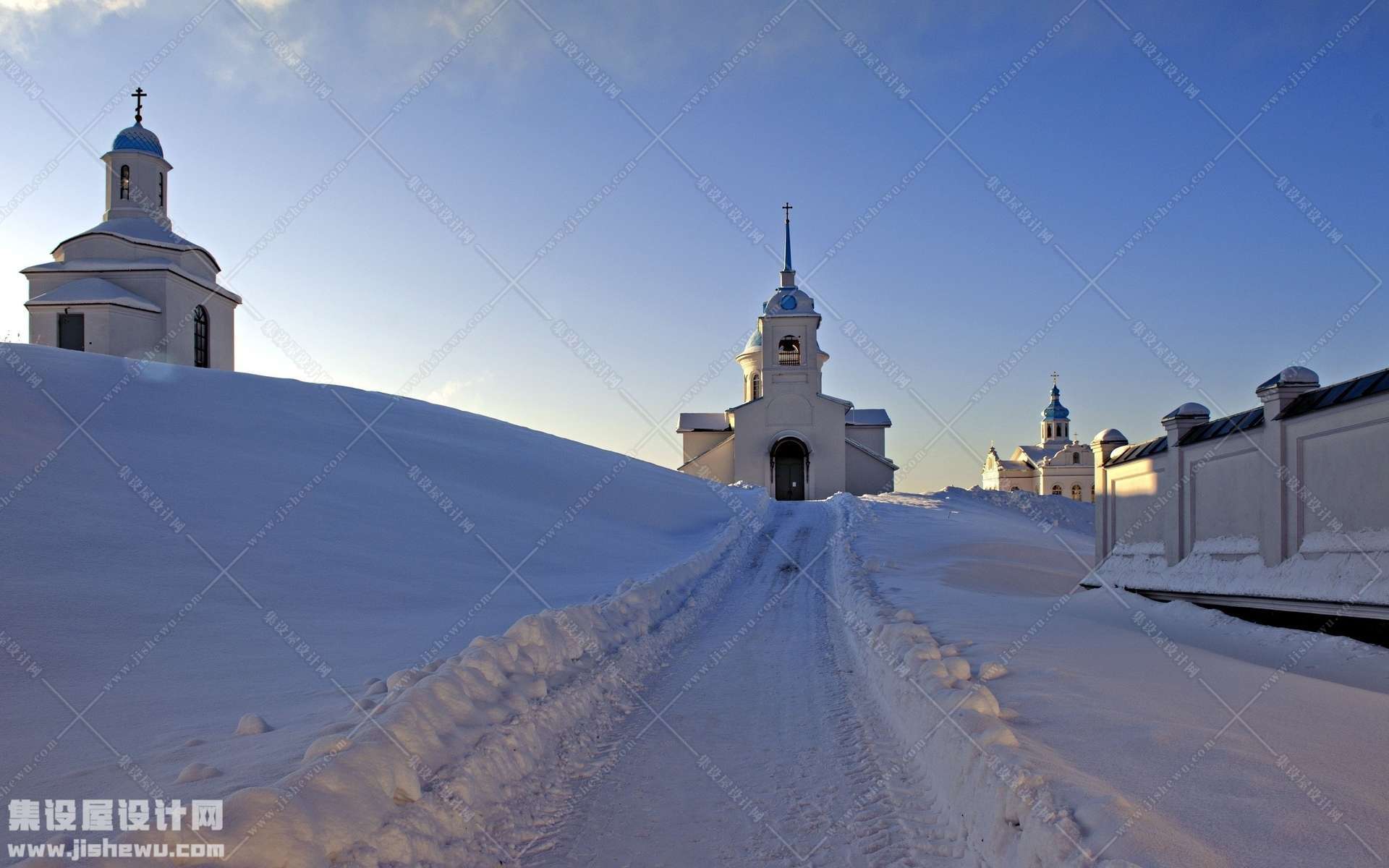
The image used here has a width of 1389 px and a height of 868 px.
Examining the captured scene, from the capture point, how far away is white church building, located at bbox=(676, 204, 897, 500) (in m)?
→ 41.8

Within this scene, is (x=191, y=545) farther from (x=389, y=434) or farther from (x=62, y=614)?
(x=389, y=434)

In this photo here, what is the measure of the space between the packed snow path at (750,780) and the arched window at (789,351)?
112ft

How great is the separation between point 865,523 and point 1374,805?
19.3 m

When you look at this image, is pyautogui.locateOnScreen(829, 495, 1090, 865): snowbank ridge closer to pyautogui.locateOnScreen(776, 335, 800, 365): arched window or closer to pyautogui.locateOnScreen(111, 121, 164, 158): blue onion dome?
pyautogui.locateOnScreen(776, 335, 800, 365): arched window

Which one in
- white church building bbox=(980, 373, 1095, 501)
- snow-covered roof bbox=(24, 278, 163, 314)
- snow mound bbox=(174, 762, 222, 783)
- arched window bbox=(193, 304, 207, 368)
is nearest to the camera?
snow mound bbox=(174, 762, 222, 783)

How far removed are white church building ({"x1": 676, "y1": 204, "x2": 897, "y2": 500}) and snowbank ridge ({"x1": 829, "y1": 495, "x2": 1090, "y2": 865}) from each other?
3223 centimetres

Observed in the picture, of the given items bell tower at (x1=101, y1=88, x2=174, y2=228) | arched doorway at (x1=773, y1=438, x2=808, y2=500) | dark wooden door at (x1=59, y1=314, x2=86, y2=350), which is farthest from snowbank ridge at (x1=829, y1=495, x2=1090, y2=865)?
bell tower at (x1=101, y1=88, x2=174, y2=228)

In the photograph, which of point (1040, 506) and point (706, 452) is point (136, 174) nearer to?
point (706, 452)

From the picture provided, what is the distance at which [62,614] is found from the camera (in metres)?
7.80

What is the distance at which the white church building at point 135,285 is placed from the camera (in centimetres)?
3172

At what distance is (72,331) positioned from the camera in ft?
104

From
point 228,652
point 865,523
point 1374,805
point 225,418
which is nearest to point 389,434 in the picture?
point 225,418

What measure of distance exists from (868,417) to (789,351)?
9.41 m

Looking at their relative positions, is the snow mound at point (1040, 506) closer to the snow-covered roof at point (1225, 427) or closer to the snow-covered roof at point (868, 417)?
the snow-covered roof at point (868, 417)
